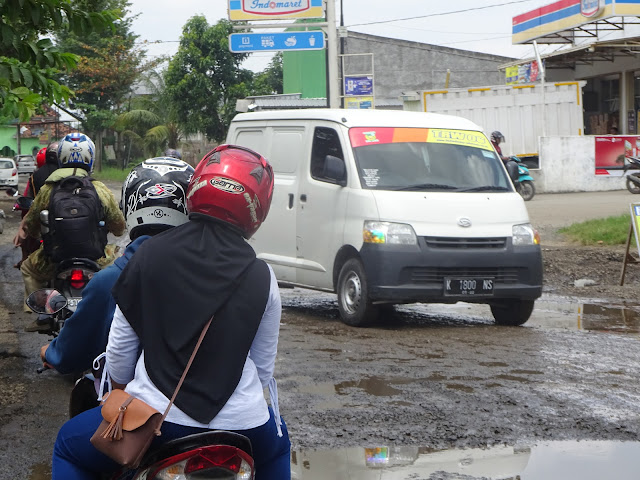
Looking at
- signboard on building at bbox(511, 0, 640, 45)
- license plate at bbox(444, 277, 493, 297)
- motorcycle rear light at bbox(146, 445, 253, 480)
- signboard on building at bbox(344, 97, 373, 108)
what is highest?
signboard on building at bbox(511, 0, 640, 45)

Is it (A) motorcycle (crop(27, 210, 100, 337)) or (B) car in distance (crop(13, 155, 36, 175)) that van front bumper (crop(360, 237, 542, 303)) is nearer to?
(A) motorcycle (crop(27, 210, 100, 337))

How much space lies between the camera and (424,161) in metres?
9.64

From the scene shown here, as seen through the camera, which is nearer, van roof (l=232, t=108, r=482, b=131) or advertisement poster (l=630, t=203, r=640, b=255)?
van roof (l=232, t=108, r=482, b=131)

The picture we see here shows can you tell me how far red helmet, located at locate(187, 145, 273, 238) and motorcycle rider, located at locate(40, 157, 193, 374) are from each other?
15.6 inches

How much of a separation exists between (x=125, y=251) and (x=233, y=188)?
513mm

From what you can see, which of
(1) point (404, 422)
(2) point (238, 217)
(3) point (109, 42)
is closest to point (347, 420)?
(1) point (404, 422)

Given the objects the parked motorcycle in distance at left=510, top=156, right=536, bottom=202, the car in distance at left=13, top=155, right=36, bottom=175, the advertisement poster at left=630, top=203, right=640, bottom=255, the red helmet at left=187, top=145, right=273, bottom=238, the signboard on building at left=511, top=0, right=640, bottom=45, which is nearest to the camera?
the red helmet at left=187, top=145, right=273, bottom=238

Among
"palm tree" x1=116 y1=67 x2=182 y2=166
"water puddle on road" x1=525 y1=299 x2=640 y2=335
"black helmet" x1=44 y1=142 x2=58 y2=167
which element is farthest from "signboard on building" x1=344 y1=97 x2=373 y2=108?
"palm tree" x1=116 y1=67 x2=182 y2=166

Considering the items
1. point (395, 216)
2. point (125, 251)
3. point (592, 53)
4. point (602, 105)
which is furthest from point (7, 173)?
point (125, 251)

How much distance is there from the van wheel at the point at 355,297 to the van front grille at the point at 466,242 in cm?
70

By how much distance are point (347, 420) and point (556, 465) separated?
1.26 metres

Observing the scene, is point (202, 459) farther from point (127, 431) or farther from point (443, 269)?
point (443, 269)

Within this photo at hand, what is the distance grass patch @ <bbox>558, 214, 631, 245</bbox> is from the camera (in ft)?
49.7

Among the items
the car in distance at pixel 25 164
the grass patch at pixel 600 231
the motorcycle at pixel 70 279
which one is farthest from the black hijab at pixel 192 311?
the car in distance at pixel 25 164
